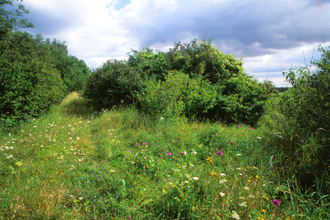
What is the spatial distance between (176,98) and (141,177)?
4.61 metres

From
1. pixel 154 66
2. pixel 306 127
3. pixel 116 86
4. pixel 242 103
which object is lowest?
pixel 306 127

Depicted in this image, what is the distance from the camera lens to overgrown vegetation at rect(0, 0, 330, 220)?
2.43m

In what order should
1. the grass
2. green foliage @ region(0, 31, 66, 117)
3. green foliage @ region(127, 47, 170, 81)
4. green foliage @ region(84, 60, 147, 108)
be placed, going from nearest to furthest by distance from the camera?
the grass, green foliage @ region(0, 31, 66, 117), green foliage @ region(84, 60, 147, 108), green foliage @ region(127, 47, 170, 81)

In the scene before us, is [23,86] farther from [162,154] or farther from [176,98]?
[162,154]

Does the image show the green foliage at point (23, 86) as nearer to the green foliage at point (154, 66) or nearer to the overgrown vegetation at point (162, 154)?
the overgrown vegetation at point (162, 154)

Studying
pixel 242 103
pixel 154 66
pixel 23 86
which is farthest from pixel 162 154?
pixel 154 66

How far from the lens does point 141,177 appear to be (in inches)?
126

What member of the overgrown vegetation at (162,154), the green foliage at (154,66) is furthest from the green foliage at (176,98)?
the green foliage at (154,66)

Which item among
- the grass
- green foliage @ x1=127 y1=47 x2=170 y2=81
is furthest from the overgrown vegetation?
green foliage @ x1=127 y1=47 x2=170 y2=81

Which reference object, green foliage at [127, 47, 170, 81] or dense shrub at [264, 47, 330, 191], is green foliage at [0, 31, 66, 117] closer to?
green foliage at [127, 47, 170, 81]

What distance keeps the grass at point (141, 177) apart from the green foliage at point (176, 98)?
0.97 meters

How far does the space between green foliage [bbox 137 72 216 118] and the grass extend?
973 mm

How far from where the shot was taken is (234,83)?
9.90m

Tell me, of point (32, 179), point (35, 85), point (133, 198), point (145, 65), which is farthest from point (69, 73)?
point (133, 198)
